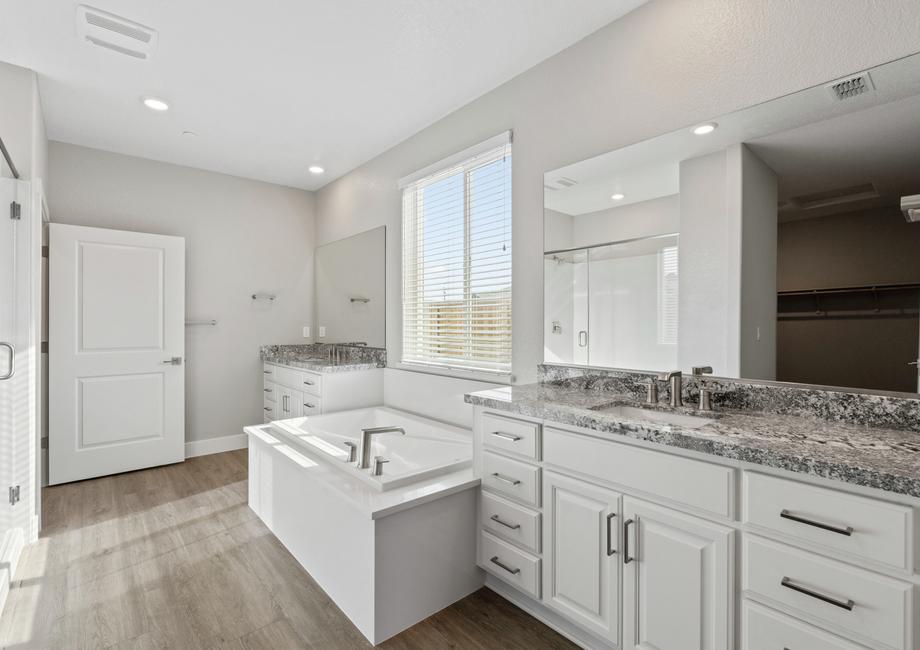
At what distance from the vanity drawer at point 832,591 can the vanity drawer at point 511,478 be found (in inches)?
28.7

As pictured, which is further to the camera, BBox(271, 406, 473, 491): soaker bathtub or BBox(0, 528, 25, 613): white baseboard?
BBox(271, 406, 473, 491): soaker bathtub

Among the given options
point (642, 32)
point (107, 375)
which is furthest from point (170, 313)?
point (642, 32)

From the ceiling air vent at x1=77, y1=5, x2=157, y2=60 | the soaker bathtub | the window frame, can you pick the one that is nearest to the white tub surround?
the soaker bathtub

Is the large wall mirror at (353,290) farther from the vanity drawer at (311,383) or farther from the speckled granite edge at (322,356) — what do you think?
the vanity drawer at (311,383)

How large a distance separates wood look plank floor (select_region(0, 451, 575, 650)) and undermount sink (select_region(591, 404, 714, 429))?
0.87m

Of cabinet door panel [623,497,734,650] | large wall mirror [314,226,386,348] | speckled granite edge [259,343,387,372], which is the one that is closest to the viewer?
cabinet door panel [623,497,734,650]

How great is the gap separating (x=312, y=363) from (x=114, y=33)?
233 cm

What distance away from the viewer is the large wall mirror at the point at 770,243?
1.42 m

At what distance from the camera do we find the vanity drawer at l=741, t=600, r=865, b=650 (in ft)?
3.58

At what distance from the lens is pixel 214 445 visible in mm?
4234

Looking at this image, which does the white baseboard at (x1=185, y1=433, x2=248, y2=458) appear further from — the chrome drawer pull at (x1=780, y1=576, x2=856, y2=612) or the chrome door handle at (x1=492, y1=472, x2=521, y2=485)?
the chrome drawer pull at (x1=780, y1=576, x2=856, y2=612)

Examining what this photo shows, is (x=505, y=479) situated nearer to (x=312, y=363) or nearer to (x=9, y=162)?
(x=312, y=363)

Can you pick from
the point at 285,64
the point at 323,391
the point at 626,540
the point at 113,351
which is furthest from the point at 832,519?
the point at 113,351

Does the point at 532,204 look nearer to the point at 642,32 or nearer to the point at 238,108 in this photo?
the point at 642,32
